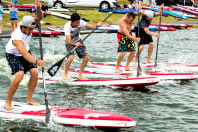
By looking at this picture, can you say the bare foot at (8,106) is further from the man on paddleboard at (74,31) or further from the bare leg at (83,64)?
the bare leg at (83,64)

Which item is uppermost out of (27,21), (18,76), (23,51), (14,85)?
(27,21)

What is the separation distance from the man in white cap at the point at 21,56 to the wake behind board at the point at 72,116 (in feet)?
0.80

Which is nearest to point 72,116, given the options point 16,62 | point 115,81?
point 16,62

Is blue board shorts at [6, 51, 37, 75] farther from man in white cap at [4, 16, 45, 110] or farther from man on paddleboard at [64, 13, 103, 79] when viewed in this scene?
man on paddleboard at [64, 13, 103, 79]

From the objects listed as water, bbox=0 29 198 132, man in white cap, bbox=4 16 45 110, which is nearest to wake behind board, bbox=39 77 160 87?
water, bbox=0 29 198 132

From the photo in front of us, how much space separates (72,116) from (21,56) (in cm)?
173

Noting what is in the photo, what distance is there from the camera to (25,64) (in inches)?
288

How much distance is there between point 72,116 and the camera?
672cm

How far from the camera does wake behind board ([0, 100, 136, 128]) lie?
6449 millimetres

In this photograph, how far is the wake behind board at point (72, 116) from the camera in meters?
6.45

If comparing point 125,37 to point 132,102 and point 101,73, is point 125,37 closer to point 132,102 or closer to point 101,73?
point 101,73

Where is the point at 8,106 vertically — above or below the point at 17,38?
below

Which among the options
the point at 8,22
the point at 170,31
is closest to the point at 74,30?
the point at 8,22

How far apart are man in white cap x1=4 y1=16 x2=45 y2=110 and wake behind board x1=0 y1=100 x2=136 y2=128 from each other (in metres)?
0.25
